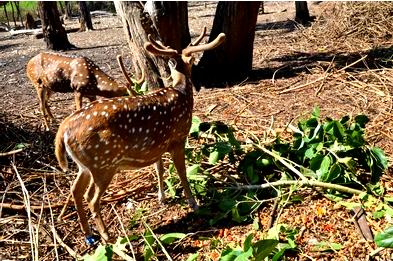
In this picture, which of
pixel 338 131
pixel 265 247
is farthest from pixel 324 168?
pixel 265 247

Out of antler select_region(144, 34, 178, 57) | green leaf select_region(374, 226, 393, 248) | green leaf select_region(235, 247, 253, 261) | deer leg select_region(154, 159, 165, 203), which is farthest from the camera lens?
deer leg select_region(154, 159, 165, 203)

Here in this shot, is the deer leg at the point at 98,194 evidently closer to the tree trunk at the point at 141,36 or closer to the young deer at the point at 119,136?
the young deer at the point at 119,136

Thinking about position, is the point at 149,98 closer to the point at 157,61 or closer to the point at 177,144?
the point at 177,144

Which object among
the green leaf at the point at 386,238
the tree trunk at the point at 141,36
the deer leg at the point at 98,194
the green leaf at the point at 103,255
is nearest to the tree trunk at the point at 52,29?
the tree trunk at the point at 141,36

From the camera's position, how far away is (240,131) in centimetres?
457

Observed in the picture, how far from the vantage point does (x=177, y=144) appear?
352cm

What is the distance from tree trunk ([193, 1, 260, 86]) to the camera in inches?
259

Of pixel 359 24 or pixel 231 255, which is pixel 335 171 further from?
pixel 359 24

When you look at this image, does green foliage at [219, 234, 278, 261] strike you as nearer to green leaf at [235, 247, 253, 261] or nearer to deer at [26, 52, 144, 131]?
green leaf at [235, 247, 253, 261]

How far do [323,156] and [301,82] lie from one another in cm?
285

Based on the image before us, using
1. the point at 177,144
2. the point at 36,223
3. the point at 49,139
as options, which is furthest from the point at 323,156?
the point at 49,139

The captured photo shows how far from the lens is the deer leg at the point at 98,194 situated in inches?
123

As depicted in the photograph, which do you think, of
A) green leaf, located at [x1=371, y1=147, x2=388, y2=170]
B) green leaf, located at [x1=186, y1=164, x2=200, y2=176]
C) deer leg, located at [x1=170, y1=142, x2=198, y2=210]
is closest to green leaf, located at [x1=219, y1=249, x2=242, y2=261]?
deer leg, located at [x1=170, y1=142, x2=198, y2=210]

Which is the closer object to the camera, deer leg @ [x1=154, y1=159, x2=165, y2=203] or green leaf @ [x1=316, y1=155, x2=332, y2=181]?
green leaf @ [x1=316, y1=155, x2=332, y2=181]
